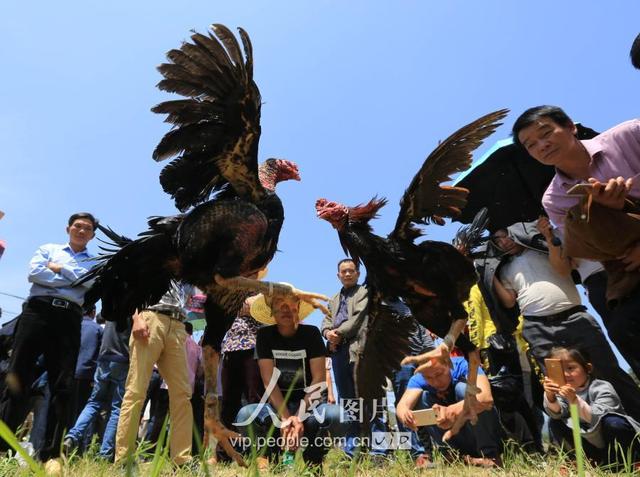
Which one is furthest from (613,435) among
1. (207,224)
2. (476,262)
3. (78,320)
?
(78,320)

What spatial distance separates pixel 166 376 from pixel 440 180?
2.77 meters

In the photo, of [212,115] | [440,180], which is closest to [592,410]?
[440,180]

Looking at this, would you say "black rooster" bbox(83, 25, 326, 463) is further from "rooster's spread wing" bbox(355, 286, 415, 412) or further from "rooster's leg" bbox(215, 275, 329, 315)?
"rooster's spread wing" bbox(355, 286, 415, 412)

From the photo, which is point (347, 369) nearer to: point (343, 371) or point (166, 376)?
point (343, 371)

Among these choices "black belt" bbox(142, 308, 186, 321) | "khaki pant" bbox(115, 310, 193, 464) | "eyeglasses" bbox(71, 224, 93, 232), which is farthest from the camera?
"eyeglasses" bbox(71, 224, 93, 232)

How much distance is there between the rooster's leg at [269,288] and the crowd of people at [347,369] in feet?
0.68

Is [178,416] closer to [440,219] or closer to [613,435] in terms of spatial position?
[440,219]

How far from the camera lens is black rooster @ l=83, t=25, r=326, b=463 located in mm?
3131

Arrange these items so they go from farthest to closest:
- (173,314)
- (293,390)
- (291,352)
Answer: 1. (173,314)
2. (291,352)
3. (293,390)

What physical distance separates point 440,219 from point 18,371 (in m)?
3.30

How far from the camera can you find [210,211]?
323 cm

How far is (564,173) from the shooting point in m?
2.39

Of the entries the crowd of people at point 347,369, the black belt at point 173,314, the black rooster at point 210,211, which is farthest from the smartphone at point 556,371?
the black belt at point 173,314

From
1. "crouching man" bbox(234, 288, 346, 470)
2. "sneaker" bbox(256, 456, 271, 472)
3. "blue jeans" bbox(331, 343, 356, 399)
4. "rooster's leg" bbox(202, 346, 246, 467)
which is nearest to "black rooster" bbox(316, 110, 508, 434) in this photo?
"crouching man" bbox(234, 288, 346, 470)
